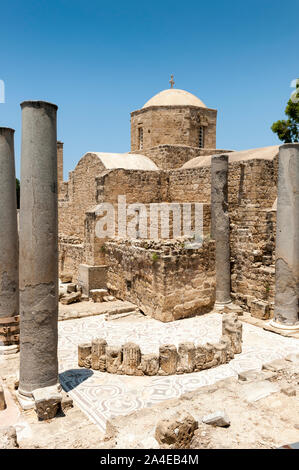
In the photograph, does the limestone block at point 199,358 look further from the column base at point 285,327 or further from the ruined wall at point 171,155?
the ruined wall at point 171,155

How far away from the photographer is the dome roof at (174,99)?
16.5 m

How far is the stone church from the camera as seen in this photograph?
10.4 m

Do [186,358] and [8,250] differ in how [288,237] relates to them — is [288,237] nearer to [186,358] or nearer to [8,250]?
[186,358]

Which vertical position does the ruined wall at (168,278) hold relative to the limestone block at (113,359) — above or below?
above

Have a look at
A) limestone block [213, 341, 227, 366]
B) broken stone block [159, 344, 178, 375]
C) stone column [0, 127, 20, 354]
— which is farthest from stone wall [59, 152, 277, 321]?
stone column [0, 127, 20, 354]

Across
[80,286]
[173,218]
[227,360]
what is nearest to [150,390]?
[227,360]

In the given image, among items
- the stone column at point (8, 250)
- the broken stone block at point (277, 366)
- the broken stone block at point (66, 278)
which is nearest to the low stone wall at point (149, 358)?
the broken stone block at point (277, 366)

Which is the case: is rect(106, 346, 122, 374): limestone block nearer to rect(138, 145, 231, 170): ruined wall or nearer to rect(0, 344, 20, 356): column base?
rect(0, 344, 20, 356): column base

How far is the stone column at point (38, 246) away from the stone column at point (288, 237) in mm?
5929

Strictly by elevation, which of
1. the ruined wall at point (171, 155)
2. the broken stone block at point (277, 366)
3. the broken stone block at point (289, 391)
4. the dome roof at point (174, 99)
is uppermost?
the dome roof at point (174, 99)

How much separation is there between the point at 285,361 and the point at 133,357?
2.64 m

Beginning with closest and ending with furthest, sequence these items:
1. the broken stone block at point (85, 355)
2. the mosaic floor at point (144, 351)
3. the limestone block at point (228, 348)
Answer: the mosaic floor at point (144, 351) < the broken stone block at point (85, 355) < the limestone block at point (228, 348)

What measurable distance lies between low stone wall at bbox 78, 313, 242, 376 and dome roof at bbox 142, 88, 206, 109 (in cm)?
1202

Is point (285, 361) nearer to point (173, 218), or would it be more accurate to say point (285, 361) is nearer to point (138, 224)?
point (173, 218)
